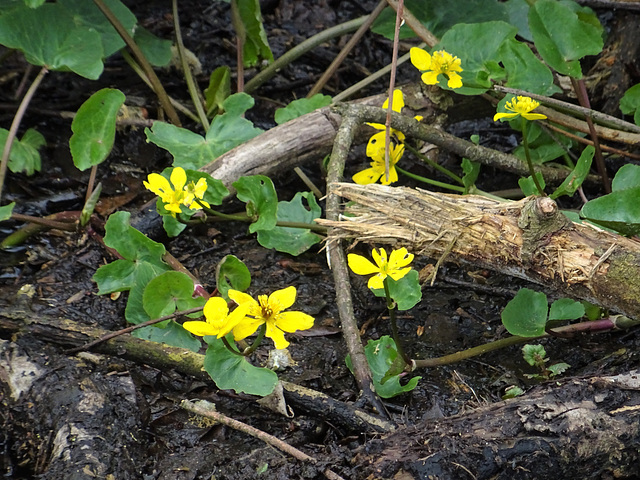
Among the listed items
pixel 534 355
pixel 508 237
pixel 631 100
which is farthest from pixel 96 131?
pixel 631 100

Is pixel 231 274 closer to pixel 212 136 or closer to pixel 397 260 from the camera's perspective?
pixel 397 260

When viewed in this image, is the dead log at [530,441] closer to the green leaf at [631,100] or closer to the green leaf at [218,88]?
the green leaf at [631,100]

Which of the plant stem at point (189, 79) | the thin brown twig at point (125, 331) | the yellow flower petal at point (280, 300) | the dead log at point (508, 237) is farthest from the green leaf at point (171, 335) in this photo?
the plant stem at point (189, 79)

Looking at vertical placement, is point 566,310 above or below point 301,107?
below

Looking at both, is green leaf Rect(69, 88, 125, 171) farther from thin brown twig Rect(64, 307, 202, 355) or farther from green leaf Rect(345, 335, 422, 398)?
green leaf Rect(345, 335, 422, 398)

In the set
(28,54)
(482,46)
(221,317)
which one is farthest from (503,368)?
(28,54)

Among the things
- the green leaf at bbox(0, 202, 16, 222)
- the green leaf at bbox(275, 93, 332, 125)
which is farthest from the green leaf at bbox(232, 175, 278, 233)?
the green leaf at bbox(0, 202, 16, 222)
